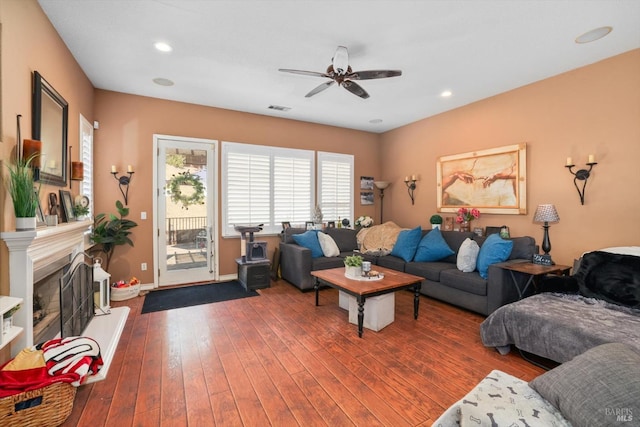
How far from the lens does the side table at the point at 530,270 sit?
3.12m

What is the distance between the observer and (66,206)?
3.00 m

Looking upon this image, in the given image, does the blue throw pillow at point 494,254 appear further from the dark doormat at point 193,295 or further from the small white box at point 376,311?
the dark doormat at point 193,295

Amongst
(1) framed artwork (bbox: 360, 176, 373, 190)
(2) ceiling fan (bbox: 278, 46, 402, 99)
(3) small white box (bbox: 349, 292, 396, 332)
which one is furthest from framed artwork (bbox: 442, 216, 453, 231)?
(2) ceiling fan (bbox: 278, 46, 402, 99)

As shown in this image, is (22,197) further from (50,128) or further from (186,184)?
(186,184)

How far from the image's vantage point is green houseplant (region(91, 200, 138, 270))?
13.2 feet

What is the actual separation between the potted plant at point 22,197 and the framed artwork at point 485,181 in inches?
207

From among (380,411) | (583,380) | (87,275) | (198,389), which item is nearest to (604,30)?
(583,380)

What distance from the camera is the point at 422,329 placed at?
3.18 meters

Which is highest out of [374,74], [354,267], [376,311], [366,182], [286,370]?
[374,74]

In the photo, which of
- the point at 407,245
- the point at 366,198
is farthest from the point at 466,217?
the point at 366,198

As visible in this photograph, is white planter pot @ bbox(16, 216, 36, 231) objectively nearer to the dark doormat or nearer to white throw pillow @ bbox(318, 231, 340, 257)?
the dark doormat

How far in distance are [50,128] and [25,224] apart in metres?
1.15

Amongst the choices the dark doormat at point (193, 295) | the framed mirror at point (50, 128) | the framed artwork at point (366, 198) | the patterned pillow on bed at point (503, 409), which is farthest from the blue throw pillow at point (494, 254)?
the framed mirror at point (50, 128)

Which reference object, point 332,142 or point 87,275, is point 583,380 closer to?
point 87,275
